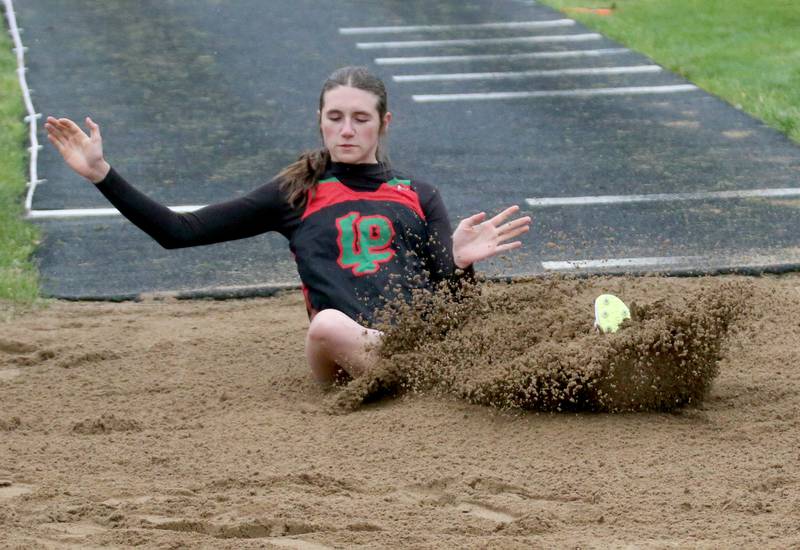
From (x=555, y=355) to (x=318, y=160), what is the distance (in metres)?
1.44

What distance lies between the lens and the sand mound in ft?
16.0

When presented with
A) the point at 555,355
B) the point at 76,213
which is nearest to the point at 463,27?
the point at 76,213

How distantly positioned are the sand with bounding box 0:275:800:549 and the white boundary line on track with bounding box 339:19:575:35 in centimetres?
822

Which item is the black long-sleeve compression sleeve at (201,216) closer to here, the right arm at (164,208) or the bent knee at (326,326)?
the right arm at (164,208)

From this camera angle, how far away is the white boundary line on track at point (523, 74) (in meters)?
12.3

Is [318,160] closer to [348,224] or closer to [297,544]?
[348,224]

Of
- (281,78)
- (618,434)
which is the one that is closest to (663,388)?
(618,434)

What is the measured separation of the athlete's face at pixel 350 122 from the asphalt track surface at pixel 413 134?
5.42 ft

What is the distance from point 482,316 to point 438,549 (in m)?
1.94

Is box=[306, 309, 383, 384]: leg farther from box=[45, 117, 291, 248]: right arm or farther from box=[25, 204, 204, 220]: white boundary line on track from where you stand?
box=[25, 204, 204, 220]: white boundary line on track

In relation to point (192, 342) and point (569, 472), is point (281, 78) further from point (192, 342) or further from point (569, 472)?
point (569, 472)

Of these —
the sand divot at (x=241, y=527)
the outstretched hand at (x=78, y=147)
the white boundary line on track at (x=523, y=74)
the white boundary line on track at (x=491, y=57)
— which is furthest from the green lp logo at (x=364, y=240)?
the white boundary line on track at (x=491, y=57)

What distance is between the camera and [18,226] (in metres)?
8.01

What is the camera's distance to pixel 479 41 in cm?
1384
